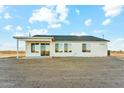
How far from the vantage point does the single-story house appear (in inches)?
1125

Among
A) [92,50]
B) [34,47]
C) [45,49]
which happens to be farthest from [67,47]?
[34,47]

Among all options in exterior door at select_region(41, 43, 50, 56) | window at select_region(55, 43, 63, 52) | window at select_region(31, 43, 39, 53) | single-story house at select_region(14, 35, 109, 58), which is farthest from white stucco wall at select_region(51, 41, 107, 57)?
window at select_region(31, 43, 39, 53)

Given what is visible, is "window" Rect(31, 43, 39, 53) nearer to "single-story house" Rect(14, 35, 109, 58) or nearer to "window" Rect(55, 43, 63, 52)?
"single-story house" Rect(14, 35, 109, 58)

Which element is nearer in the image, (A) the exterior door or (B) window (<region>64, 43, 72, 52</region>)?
(A) the exterior door

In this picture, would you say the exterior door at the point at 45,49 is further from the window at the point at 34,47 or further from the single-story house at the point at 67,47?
the window at the point at 34,47

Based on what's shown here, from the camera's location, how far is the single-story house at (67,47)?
93.8 ft

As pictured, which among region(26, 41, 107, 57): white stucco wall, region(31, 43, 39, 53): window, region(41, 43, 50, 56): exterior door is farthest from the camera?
region(26, 41, 107, 57): white stucco wall

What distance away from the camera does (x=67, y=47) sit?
2928 cm

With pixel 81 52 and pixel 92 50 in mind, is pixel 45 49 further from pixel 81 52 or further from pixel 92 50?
pixel 92 50
